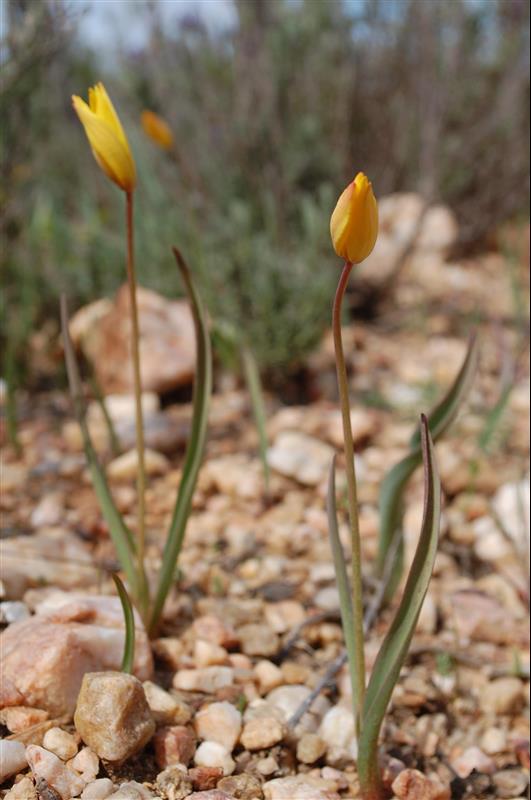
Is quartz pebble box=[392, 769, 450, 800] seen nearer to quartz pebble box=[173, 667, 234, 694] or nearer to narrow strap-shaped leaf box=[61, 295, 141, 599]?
quartz pebble box=[173, 667, 234, 694]

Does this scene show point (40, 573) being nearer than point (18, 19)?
Yes

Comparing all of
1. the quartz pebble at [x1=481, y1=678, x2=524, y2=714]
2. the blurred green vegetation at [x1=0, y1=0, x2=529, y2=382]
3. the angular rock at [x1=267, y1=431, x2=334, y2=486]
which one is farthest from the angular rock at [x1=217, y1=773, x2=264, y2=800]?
the blurred green vegetation at [x1=0, y1=0, x2=529, y2=382]

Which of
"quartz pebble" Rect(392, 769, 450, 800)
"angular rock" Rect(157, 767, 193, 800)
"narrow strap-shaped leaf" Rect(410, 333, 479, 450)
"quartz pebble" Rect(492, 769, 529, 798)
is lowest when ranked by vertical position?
"quartz pebble" Rect(492, 769, 529, 798)

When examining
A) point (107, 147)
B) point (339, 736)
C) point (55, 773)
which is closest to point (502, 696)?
point (339, 736)

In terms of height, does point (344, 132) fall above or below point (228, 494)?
above

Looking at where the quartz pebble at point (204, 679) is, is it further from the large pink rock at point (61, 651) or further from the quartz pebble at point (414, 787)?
the quartz pebble at point (414, 787)

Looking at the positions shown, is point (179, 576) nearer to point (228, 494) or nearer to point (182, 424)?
point (228, 494)

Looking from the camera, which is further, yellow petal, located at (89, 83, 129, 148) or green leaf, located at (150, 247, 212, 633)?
green leaf, located at (150, 247, 212, 633)

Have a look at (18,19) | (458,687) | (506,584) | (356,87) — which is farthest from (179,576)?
(356,87)
